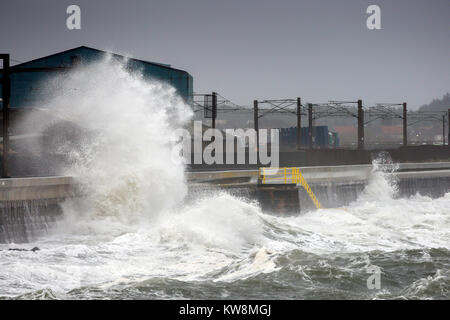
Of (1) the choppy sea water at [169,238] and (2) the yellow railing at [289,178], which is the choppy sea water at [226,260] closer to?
(1) the choppy sea water at [169,238]

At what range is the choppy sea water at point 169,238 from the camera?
9.65 m

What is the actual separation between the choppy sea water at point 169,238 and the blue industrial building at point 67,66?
26.1 ft

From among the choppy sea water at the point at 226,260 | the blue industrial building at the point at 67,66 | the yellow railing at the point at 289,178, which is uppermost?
the blue industrial building at the point at 67,66

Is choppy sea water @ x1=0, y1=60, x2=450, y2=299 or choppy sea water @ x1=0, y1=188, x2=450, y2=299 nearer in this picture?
choppy sea water @ x1=0, y1=188, x2=450, y2=299

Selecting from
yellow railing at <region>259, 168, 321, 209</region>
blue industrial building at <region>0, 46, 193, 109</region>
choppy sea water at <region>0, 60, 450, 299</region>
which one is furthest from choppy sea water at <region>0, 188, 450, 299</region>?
blue industrial building at <region>0, 46, 193, 109</region>

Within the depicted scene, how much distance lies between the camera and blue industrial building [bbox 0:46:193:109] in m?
33.5

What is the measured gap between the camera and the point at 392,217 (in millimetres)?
21172

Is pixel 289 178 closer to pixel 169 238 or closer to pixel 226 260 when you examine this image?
pixel 169 238

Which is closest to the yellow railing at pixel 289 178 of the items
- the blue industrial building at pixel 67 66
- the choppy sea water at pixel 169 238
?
the choppy sea water at pixel 169 238

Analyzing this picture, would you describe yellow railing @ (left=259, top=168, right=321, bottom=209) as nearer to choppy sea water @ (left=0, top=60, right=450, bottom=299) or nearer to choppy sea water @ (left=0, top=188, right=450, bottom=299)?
choppy sea water @ (left=0, top=60, right=450, bottom=299)

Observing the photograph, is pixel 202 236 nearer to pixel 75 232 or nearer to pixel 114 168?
pixel 75 232

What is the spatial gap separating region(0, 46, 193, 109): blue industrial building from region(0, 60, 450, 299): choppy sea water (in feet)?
26.1

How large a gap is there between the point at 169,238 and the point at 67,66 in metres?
23.4
